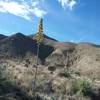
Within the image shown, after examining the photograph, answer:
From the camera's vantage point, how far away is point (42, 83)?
34156mm

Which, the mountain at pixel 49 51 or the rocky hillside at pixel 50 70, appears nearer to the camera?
the rocky hillside at pixel 50 70

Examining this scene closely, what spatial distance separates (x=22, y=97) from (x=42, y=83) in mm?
9845

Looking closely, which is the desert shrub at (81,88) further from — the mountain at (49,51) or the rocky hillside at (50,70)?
the mountain at (49,51)

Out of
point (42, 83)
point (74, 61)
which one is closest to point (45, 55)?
point (74, 61)

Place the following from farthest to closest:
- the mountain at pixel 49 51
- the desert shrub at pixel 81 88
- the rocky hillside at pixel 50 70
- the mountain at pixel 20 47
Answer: the mountain at pixel 20 47, the mountain at pixel 49 51, the desert shrub at pixel 81 88, the rocky hillside at pixel 50 70

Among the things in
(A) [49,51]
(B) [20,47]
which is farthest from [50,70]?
(A) [49,51]

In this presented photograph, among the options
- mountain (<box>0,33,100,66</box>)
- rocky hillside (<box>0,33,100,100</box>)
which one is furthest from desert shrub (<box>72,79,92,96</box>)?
mountain (<box>0,33,100,66</box>)

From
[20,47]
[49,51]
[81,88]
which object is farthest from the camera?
[49,51]

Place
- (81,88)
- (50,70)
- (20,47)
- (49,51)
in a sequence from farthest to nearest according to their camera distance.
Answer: (49,51) < (20,47) < (50,70) < (81,88)

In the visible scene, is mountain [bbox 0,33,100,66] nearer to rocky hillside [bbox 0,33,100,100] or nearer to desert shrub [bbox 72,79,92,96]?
rocky hillside [bbox 0,33,100,100]

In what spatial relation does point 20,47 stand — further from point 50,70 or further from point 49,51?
point 50,70

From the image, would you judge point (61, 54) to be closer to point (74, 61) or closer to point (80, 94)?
point (74, 61)

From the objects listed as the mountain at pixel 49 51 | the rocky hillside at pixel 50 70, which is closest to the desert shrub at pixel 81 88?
the rocky hillside at pixel 50 70

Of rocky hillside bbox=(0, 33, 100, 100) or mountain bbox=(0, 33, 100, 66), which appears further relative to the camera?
mountain bbox=(0, 33, 100, 66)
